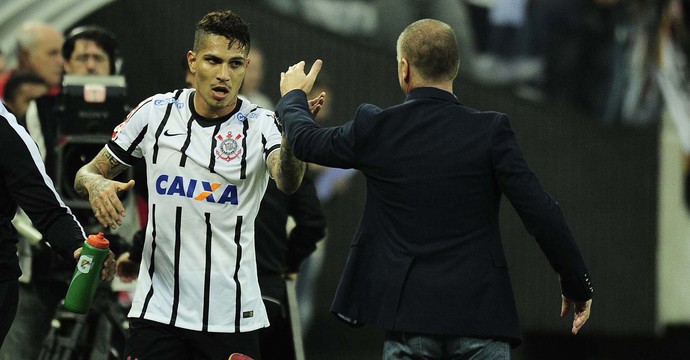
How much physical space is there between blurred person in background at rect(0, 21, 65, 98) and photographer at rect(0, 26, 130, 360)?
1383 millimetres

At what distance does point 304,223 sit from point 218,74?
6.30ft

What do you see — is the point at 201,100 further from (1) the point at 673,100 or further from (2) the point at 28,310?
(1) the point at 673,100

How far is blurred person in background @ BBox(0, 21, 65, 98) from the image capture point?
9328 millimetres

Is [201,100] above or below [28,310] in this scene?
above

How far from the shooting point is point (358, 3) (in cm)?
1116

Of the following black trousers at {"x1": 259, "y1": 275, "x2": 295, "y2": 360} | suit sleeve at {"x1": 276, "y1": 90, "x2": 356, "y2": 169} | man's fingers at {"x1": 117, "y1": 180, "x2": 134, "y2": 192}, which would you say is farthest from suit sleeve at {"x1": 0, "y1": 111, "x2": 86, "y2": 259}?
black trousers at {"x1": 259, "y1": 275, "x2": 295, "y2": 360}

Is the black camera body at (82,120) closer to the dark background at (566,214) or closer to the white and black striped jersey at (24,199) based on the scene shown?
the white and black striped jersey at (24,199)

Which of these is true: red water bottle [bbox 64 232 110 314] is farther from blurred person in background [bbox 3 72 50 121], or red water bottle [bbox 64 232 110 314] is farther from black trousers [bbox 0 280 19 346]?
blurred person in background [bbox 3 72 50 121]

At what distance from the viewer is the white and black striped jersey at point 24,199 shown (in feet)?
17.5

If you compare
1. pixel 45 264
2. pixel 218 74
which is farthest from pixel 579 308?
pixel 45 264

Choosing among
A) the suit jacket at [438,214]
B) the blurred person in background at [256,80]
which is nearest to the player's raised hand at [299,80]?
the suit jacket at [438,214]

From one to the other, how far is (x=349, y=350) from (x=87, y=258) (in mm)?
Answer: 6575

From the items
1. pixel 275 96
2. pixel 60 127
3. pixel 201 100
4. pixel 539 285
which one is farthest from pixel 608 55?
pixel 201 100

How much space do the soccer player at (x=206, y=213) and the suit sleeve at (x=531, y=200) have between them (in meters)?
0.78
